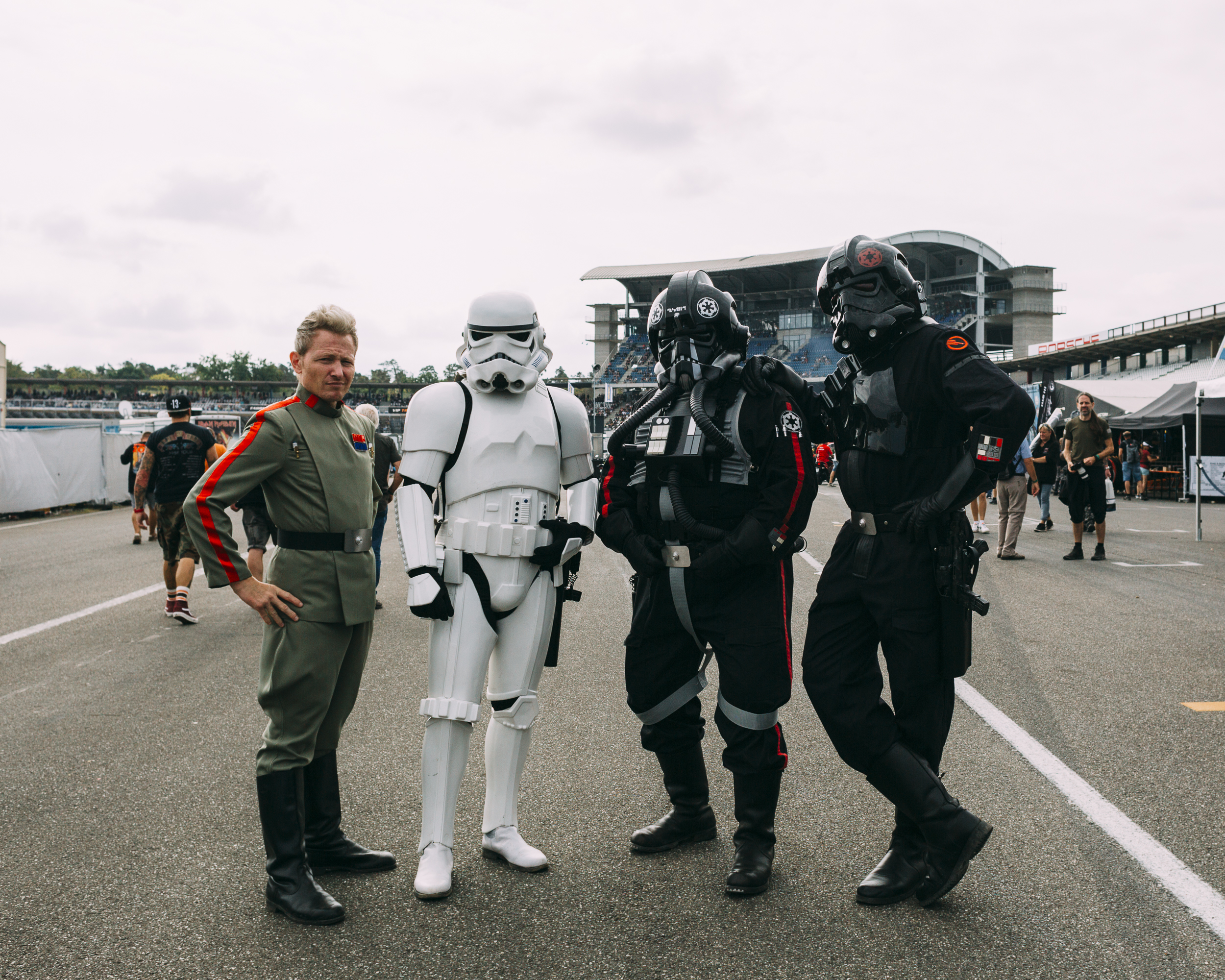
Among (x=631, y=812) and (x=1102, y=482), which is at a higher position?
(x=1102, y=482)

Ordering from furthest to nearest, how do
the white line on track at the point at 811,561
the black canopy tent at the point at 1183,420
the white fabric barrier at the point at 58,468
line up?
the black canopy tent at the point at 1183,420
the white fabric barrier at the point at 58,468
the white line on track at the point at 811,561

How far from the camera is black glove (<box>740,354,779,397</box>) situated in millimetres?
3375

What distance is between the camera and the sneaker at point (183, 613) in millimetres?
7629

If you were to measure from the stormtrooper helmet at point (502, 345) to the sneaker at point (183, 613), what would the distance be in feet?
17.3

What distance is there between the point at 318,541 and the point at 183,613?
516 centimetres

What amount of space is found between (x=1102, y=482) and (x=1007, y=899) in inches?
A: 379

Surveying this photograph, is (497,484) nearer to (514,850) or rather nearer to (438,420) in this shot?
(438,420)

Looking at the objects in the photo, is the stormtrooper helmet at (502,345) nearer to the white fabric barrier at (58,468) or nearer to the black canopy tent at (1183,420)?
the white fabric barrier at (58,468)

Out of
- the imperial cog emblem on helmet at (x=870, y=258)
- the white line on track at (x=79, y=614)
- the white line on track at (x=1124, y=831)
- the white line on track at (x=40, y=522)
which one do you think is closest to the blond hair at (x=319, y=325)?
Result: the imperial cog emblem on helmet at (x=870, y=258)

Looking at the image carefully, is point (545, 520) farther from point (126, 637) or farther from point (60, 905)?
point (126, 637)

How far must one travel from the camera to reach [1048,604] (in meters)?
8.26

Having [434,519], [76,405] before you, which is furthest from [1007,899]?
[76,405]

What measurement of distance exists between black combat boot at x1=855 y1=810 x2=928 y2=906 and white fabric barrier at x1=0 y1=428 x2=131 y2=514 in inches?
698

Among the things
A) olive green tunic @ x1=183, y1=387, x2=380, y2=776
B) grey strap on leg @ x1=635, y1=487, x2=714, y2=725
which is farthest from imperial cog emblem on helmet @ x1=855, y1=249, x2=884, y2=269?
olive green tunic @ x1=183, y1=387, x2=380, y2=776
